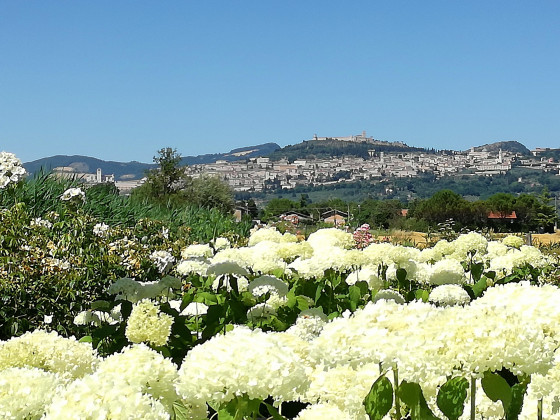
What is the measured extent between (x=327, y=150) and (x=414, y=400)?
179470mm

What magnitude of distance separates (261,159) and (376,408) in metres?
173

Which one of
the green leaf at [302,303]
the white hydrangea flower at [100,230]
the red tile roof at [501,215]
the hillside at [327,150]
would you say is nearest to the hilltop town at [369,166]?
the hillside at [327,150]

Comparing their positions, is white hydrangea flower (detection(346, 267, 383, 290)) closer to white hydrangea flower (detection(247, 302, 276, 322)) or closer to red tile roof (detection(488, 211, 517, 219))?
white hydrangea flower (detection(247, 302, 276, 322))

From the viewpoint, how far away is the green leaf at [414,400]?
1.31 meters

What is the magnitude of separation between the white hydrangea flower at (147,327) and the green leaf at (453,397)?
1.30m

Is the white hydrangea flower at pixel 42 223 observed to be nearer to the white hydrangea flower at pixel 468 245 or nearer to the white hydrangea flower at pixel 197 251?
the white hydrangea flower at pixel 197 251

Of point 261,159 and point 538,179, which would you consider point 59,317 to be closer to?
point 538,179

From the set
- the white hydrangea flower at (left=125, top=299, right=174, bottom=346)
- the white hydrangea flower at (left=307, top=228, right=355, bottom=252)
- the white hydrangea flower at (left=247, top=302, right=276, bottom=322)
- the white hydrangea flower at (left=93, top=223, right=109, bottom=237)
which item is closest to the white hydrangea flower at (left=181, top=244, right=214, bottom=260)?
the white hydrangea flower at (left=93, top=223, right=109, bottom=237)

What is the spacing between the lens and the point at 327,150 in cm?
17962

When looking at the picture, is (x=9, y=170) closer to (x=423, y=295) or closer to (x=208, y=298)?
(x=208, y=298)

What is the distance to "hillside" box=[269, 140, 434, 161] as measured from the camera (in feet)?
579

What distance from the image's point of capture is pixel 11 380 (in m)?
1.36

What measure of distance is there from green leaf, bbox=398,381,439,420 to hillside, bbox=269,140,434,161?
567ft

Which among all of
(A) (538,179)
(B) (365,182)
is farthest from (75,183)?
(A) (538,179)
